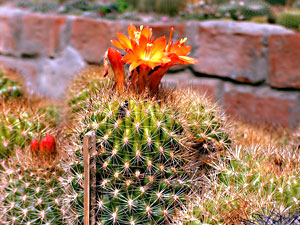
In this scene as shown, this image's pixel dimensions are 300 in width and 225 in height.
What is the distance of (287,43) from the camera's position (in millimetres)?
1813

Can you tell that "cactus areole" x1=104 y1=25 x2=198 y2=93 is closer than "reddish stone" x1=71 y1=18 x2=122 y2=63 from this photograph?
Yes

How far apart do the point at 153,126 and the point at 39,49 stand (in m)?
1.95

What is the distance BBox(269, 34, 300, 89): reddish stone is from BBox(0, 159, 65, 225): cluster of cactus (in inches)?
53.0

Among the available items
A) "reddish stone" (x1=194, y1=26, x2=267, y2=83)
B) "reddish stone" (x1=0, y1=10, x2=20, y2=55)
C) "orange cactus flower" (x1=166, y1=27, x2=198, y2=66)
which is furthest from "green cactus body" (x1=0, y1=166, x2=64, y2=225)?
"reddish stone" (x1=0, y1=10, x2=20, y2=55)

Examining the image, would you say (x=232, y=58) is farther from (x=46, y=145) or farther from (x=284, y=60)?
(x=46, y=145)

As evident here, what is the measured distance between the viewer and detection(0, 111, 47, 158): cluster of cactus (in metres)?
1.04

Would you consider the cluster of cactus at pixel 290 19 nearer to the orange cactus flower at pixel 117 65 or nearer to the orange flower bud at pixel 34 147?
the orange cactus flower at pixel 117 65

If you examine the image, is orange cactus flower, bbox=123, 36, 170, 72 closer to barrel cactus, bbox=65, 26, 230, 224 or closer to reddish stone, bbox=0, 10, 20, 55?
barrel cactus, bbox=65, 26, 230, 224

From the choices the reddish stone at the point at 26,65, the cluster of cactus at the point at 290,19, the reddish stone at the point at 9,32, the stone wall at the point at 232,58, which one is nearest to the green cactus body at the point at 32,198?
the stone wall at the point at 232,58

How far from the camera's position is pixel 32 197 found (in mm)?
910

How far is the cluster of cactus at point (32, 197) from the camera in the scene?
0.90 meters

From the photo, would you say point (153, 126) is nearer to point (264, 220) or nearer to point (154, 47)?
point (154, 47)

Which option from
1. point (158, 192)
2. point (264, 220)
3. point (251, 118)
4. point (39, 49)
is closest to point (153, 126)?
Result: point (158, 192)

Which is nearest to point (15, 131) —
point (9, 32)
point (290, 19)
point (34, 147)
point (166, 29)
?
point (34, 147)
